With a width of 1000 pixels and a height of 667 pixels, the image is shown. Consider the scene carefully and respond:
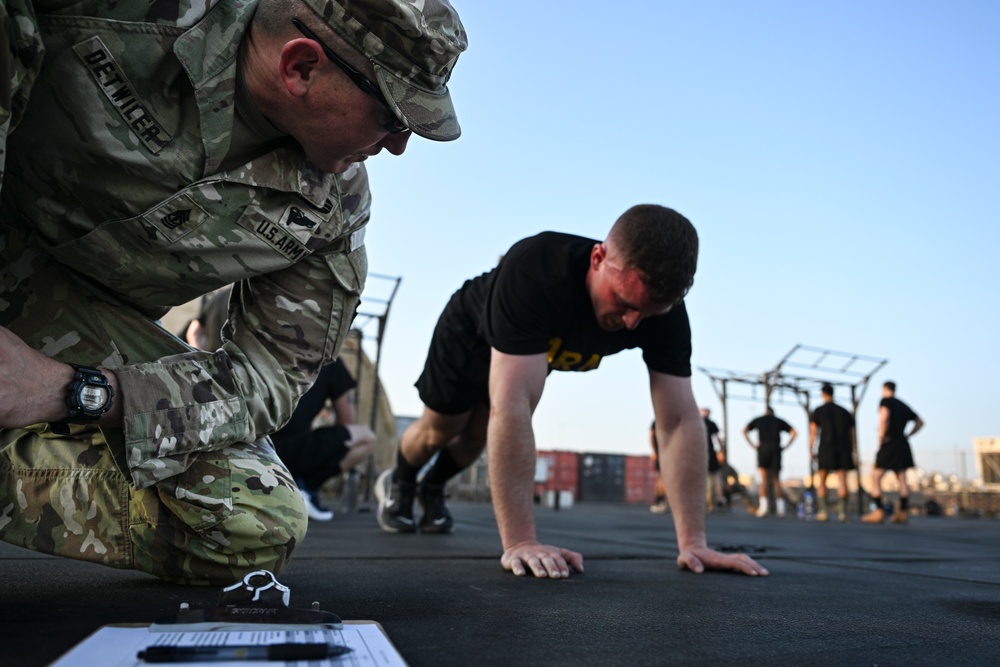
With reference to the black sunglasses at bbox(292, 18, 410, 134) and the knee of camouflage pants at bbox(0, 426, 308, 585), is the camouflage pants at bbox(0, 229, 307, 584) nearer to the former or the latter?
the knee of camouflage pants at bbox(0, 426, 308, 585)

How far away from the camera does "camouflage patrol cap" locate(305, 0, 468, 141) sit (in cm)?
131

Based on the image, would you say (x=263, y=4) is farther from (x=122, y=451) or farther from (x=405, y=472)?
(x=405, y=472)

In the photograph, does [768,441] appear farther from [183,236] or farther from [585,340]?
[183,236]

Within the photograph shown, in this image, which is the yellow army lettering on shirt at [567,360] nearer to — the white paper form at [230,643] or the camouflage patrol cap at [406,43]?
the camouflage patrol cap at [406,43]

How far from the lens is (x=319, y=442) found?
16.6ft

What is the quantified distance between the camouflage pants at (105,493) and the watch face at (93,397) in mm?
259

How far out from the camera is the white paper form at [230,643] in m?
0.77

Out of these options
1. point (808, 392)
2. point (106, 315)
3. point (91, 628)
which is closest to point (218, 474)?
point (106, 315)

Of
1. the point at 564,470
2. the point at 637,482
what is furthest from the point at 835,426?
the point at 637,482

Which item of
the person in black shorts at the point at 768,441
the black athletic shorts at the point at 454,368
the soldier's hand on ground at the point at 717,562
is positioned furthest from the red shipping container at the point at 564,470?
the soldier's hand on ground at the point at 717,562

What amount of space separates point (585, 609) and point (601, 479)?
20578 millimetres

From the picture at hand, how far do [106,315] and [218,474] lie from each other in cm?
40

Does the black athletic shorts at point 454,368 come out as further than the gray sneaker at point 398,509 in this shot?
No

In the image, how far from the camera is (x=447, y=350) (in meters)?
3.12
